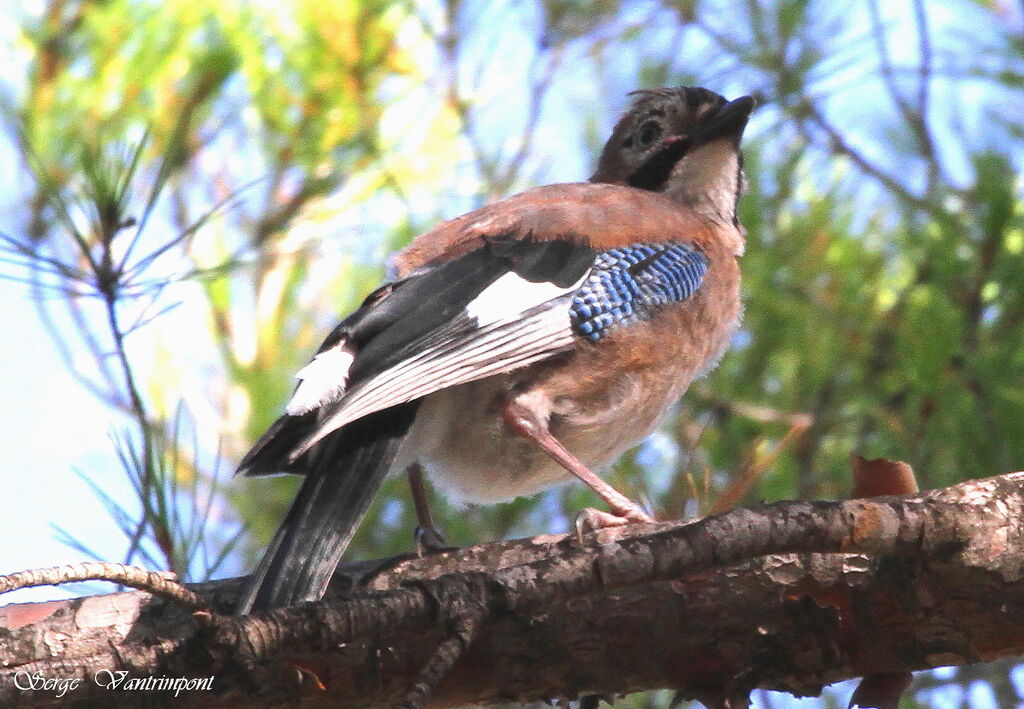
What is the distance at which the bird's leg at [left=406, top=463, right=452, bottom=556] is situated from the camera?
304 centimetres

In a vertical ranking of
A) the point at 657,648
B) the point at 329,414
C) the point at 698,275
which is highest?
the point at 698,275

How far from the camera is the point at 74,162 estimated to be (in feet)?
14.1

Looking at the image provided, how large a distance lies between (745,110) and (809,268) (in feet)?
3.02

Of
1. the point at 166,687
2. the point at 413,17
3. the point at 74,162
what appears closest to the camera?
the point at 166,687

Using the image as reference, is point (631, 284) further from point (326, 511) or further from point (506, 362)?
point (326, 511)

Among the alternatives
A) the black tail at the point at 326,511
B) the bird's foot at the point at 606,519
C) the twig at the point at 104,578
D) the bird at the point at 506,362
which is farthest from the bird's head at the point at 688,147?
the twig at the point at 104,578

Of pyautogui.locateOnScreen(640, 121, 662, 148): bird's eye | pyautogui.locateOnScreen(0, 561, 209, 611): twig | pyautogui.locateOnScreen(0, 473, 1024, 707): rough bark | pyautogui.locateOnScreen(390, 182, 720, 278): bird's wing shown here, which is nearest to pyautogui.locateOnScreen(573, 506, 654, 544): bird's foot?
pyautogui.locateOnScreen(0, 473, 1024, 707): rough bark

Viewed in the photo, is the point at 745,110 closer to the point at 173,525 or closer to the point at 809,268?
the point at 809,268

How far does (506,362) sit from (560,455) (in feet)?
0.83

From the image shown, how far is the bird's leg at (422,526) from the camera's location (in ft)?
9.97

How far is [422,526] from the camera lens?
125 inches

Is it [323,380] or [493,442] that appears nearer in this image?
[323,380]

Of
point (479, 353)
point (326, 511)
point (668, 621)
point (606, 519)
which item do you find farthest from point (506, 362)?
point (668, 621)

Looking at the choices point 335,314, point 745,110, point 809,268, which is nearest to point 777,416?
point 809,268
